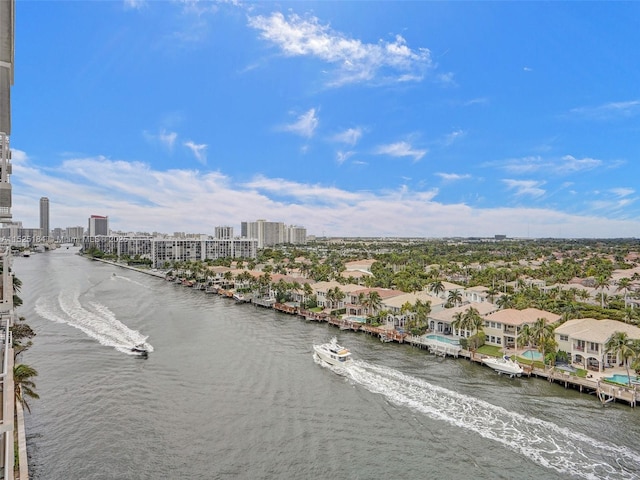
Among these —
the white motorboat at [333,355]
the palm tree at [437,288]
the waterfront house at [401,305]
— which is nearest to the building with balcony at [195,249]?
the palm tree at [437,288]

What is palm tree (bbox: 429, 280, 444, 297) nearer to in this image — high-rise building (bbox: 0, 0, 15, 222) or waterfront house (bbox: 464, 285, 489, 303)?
waterfront house (bbox: 464, 285, 489, 303)

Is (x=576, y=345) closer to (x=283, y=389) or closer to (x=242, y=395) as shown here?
(x=283, y=389)

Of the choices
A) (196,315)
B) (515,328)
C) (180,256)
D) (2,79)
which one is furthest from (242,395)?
(180,256)

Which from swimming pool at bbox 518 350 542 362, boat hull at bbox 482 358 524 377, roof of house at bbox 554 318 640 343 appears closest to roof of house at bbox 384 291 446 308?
swimming pool at bbox 518 350 542 362

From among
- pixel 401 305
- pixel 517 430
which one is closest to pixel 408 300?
pixel 401 305

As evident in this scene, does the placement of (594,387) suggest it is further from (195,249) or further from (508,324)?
(195,249)

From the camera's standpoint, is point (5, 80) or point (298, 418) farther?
point (298, 418)
